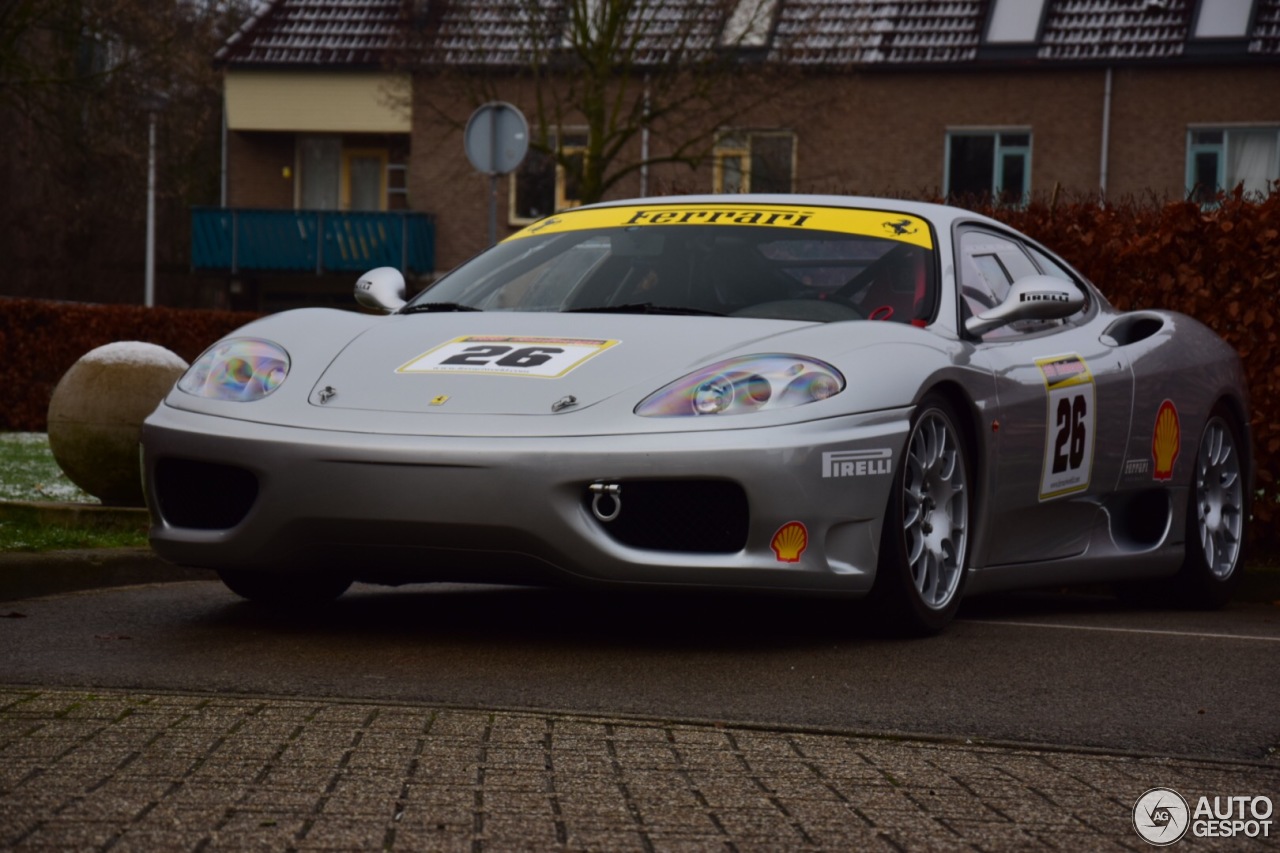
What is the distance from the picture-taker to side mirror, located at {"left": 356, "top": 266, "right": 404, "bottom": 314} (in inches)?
266

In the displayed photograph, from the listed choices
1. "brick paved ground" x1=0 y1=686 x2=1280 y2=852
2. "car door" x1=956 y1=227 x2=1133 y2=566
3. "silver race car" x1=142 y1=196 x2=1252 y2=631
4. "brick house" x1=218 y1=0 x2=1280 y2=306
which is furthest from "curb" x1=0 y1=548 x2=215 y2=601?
"brick house" x1=218 y1=0 x2=1280 y2=306

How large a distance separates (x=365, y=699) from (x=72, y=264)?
132 ft

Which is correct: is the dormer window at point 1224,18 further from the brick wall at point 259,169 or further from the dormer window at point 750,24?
the brick wall at point 259,169

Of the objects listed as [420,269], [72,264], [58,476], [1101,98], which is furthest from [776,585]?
[72,264]

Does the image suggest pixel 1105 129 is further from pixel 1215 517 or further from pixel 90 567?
pixel 90 567

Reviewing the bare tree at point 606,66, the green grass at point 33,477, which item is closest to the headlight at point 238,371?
the green grass at point 33,477

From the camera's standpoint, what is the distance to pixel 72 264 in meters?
42.7

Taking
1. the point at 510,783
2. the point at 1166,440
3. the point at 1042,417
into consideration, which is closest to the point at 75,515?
the point at 1042,417

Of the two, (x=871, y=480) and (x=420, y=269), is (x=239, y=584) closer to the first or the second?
(x=871, y=480)

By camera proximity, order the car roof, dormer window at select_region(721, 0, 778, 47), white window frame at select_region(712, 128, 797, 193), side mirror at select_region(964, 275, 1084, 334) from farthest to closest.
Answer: white window frame at select_region(712, 128, 797, 193), dormer window at select_region(721, 0, 778, 47), the car roof, side mirror at select_region(964, 275, 1084, 334)

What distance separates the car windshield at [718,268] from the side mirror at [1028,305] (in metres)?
0.17

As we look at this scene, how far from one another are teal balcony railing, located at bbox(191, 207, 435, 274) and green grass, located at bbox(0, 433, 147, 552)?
2329 cm

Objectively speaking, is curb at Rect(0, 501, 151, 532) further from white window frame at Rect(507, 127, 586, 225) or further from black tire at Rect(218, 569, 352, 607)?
white window frame at Rect(507, 127, 586, 225)

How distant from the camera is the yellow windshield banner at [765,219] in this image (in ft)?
21.4
